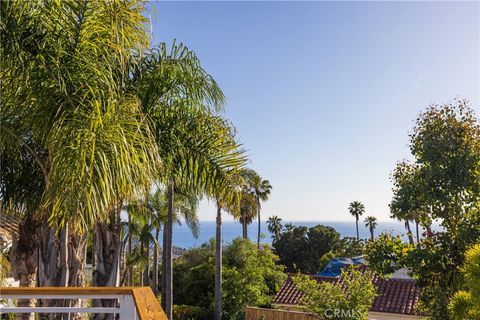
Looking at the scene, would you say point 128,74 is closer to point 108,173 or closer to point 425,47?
point 108,173

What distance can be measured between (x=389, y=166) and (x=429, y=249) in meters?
2.82

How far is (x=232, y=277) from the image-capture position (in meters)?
23.9

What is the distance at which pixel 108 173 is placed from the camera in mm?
3529

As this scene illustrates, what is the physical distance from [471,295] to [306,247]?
3575cm

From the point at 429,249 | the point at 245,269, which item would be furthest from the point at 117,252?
the point at 245,269

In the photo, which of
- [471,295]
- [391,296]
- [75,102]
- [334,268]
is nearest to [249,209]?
[334,268]

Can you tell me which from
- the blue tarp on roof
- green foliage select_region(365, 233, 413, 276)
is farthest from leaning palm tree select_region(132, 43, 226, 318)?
the blue tarp on roof

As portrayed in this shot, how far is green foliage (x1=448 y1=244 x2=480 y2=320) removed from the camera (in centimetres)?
567

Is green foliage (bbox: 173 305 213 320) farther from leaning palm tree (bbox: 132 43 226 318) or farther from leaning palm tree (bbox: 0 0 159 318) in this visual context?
leaning palm tree (bbox: 0 0 159 318)

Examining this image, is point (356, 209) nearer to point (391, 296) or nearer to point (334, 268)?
point (334, 268)

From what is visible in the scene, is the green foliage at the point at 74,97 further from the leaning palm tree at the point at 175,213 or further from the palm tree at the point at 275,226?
the palm tree at the point at 275,226

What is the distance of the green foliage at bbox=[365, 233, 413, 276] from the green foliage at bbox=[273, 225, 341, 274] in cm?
2974

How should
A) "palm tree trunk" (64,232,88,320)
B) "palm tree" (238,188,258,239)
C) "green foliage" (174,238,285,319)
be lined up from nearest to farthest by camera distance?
"palm tree trunk" (64,232,88,320) → "green foliage" (174,238,285,319) → "palm tree" (238,188,258,239)

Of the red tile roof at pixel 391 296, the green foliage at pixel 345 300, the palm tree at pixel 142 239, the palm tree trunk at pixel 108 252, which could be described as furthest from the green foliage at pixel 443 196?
the palm tree at pixel 142 239
